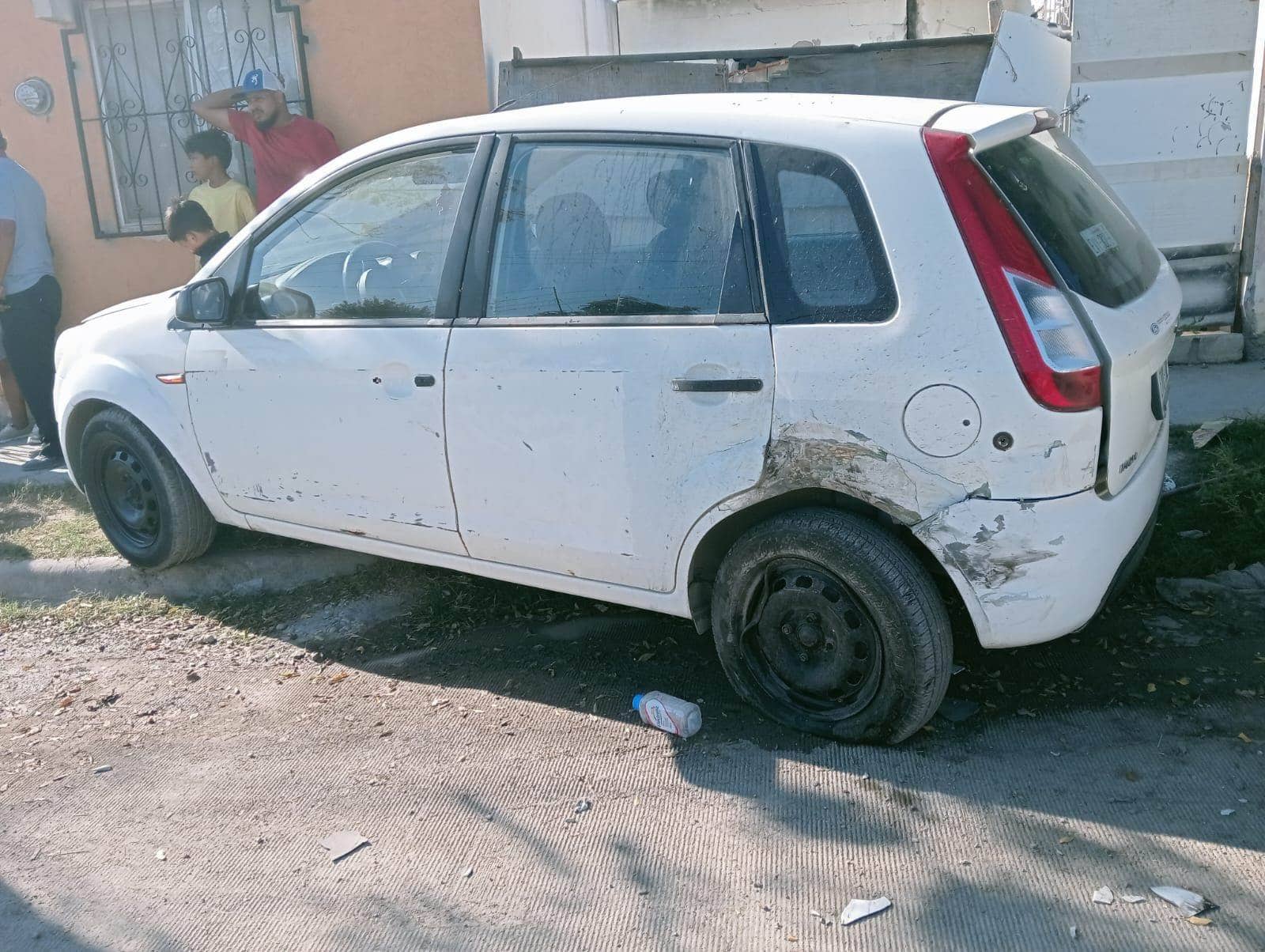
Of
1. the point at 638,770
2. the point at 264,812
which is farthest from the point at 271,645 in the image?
the point at 638,770

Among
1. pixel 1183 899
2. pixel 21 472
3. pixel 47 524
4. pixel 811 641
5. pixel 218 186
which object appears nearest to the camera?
pixel 1183 899

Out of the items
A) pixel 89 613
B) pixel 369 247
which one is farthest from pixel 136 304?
pixel 369 247

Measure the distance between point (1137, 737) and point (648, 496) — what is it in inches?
61.5

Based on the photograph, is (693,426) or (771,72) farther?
(771,72)

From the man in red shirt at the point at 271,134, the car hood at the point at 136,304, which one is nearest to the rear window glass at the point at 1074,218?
the car hood at the point at 136,304

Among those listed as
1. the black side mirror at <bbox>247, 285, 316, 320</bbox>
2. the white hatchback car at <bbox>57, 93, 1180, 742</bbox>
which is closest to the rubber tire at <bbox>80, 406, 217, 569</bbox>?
the white hatchback car at <bbox>57, 93, 1180, 742</bbox>

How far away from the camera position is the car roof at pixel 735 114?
3.33 metres

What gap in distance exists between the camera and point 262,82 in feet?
25.0

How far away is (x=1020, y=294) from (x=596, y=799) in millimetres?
1761

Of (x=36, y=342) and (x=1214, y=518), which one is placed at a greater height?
(x=36, y=342)

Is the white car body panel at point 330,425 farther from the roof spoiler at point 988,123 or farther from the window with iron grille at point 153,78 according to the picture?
the window with iron grille at point 153,78

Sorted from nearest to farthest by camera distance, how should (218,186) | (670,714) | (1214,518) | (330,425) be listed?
(670,714)
(330,425)
(1214,518)
(218,186)

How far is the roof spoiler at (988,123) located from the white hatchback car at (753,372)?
0.05ft

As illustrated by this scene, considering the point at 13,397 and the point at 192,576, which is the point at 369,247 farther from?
the point at 13,397
